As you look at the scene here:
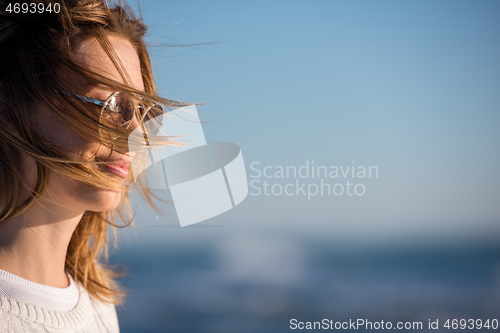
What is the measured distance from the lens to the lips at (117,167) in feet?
2.62

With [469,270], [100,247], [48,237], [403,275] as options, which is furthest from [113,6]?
[469,270]

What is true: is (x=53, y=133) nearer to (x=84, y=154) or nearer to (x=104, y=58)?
(x=84, y=154)

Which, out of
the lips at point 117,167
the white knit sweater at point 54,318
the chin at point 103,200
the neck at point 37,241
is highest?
the lips at point 117,167

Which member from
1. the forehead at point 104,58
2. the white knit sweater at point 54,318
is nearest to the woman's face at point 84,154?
the forehead at point 104,58

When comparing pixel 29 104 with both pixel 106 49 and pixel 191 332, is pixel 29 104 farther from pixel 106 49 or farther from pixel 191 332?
pixel 191 332

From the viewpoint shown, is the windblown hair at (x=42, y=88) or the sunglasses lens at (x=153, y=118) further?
the sunglasses lens at (x=153, y=118)

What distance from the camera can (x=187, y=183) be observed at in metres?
1.02

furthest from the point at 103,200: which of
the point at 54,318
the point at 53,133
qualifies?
the point at 54,318

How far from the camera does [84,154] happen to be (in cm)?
76

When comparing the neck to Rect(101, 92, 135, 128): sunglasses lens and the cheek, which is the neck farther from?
Rect(101, 92, 135, 128): sunglasses lens

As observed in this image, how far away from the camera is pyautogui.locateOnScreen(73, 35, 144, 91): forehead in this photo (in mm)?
766

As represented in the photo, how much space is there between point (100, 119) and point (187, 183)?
348 millimetres

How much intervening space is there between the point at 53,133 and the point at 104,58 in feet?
0.71

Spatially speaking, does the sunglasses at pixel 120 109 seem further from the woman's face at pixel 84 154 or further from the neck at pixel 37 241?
the neck at pixel 37 241
